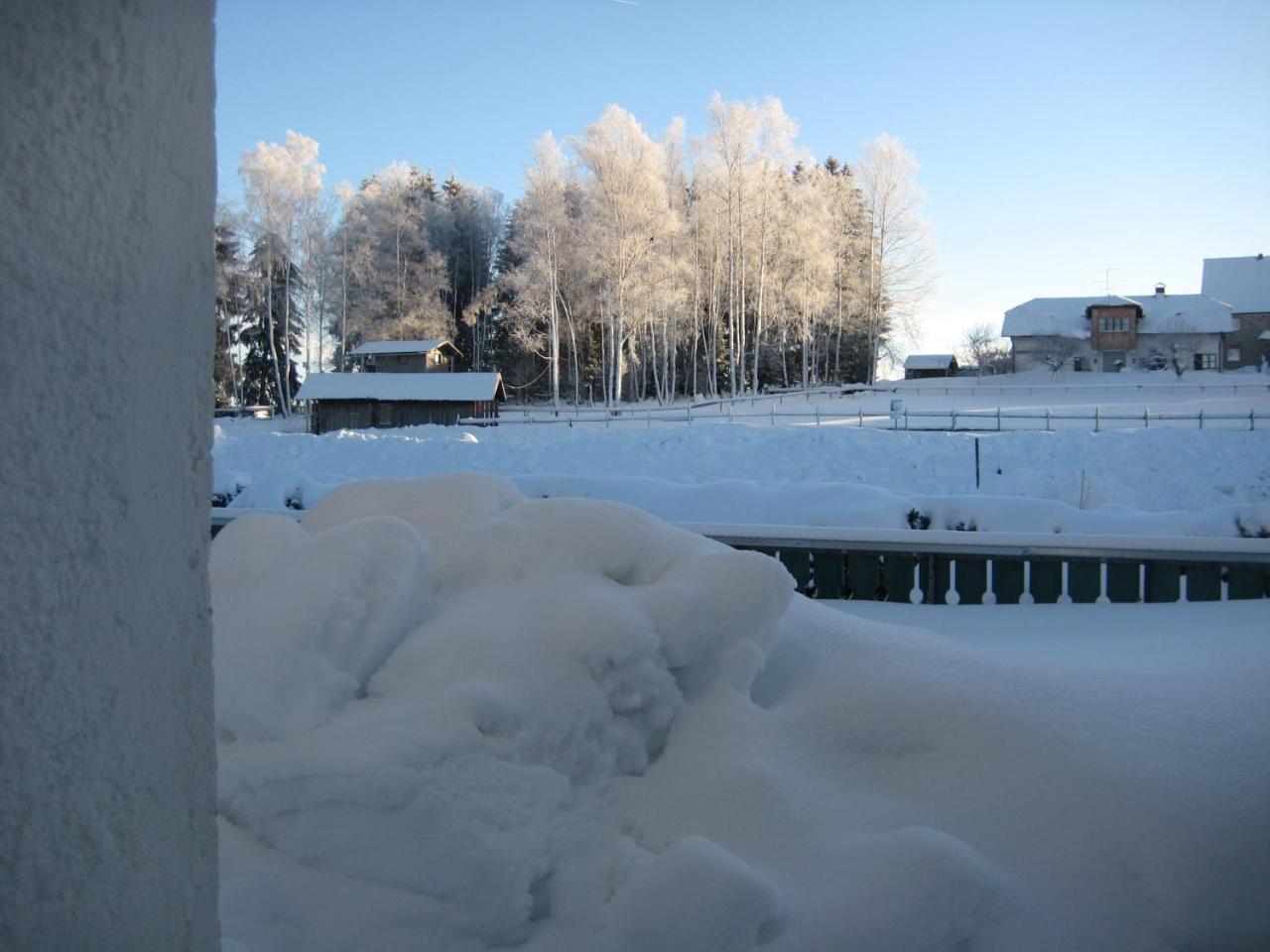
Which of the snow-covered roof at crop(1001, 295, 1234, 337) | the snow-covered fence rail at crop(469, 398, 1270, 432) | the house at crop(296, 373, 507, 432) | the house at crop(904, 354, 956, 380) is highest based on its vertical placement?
the snow-covered roof at crop(1001, 295, 1234, 337)

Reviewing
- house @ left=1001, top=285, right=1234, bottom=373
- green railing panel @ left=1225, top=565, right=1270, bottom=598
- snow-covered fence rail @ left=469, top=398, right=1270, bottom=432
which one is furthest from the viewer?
house @ left=1001, top=285, right=1234, bottom=373

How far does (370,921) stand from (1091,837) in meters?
1.65

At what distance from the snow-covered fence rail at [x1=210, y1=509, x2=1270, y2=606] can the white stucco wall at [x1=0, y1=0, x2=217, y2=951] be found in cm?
451

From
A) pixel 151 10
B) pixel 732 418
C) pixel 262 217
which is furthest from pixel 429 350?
pixel 151 10

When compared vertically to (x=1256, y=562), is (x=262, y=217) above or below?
above

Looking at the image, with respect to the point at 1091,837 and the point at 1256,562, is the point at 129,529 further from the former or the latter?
the point at 1256,562

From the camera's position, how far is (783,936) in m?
1.96

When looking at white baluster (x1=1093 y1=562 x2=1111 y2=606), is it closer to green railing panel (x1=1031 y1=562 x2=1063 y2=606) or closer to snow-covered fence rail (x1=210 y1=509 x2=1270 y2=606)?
snow-covered fence rail (x1=210 y1=509 x2=1270 y2=606)

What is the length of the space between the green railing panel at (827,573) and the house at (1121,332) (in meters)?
47.8

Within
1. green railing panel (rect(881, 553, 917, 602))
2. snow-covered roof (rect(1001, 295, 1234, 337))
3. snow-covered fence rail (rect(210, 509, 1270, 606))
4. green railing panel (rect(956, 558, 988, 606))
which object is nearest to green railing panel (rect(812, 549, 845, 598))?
snow-covered fence rail (rect(210, 509, 1270, 606))

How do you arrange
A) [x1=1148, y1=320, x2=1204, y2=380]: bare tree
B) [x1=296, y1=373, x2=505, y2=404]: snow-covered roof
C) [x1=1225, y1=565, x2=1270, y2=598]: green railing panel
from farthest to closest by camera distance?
[x1=1148, y1=320, x2=1204, y2=380]: bare tree → [x1=296, y1=373, x2=505, y2=404]: snow-covered roof → [x1=1225, y1=565, x2=1270, y2=598]: green railing panel

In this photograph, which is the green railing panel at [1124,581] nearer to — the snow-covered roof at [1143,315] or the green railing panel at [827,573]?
the green railing panel at [827,573]

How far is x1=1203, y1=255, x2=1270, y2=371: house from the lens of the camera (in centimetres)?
4944

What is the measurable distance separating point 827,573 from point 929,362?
54.8 metres
